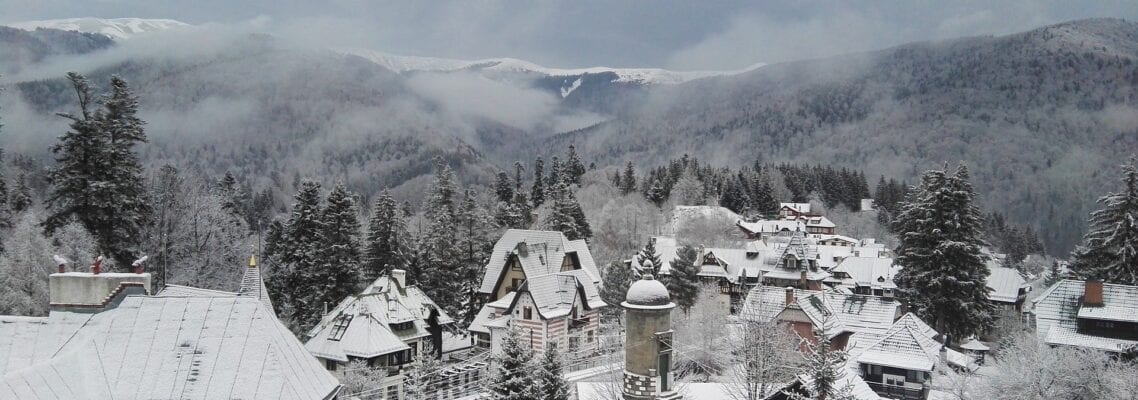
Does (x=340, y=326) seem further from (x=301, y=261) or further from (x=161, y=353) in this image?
(x=161, y=353)

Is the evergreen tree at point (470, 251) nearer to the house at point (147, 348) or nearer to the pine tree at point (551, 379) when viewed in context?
the pine tree at point (551, 379)

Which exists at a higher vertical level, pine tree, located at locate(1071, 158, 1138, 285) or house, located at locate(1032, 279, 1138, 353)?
pine tree, located at locate(1071, 158, 1138, 285)

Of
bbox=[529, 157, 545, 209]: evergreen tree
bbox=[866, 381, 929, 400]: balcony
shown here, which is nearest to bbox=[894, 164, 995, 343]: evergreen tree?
bbox=[866, 381, 929, 400]: balcony

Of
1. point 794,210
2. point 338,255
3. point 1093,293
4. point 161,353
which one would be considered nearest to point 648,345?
point 161,353

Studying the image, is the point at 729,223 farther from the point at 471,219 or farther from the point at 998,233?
the point at 998,233

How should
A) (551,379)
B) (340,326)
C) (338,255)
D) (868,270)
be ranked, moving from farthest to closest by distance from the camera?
1. (868,270)
2. (338,255)
3. (340,326)
4. (551,379)

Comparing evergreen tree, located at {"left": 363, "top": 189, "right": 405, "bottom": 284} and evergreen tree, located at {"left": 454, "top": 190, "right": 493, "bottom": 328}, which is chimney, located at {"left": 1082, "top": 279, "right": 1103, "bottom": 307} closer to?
evergreen tree, located at {"left": 454, "top": 190, "right": 493, "bottom": 328}
